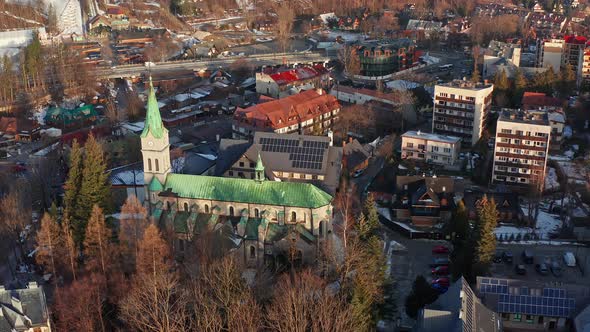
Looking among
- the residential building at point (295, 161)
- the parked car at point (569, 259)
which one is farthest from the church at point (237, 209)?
the parked car at point (569, 259)

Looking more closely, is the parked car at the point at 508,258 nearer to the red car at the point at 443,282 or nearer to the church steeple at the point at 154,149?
the red car at the point at 443,282

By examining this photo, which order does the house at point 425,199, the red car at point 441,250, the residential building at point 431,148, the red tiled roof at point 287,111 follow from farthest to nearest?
1. the red tiled roof at point 287,111
2. the residential building at point 431,148
3. the house at point 425,199
4. the red car at point 441,250

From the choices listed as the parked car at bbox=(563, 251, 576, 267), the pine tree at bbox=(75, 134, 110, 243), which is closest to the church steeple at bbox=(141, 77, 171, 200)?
the pine tree at bbox=(75, 134, 110, 243)

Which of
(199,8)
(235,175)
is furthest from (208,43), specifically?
(235,175)

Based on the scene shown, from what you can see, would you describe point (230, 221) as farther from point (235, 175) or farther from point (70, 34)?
point (70, 34)

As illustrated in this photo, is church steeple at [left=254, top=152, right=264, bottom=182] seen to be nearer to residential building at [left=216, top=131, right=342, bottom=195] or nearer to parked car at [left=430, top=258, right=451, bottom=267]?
residential building at [left=216, top=131, right=342, bottom=195]

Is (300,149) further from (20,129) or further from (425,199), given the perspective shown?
(20,129)
